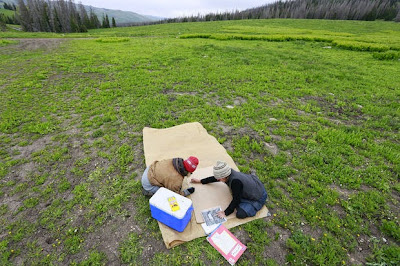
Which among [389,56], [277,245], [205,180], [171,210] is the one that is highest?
[389,56]

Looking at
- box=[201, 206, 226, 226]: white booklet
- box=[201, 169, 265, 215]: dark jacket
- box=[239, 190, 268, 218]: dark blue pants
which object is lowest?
box=[201, 206, 226, 226]: white booklet

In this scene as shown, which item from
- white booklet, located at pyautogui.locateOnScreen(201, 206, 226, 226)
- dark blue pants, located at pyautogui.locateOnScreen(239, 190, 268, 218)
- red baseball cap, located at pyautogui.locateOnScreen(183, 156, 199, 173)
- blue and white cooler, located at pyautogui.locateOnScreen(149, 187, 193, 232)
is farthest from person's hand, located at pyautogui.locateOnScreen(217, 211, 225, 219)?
red baseball cap, located at pyautogui.locateOnScreen(183, 156, 199, 173)

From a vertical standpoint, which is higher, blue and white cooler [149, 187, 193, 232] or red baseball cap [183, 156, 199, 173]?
red baseball cap [183, 156, 199, 173]

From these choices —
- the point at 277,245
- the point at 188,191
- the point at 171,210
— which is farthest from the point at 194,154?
the point at 277,245

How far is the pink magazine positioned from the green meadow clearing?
0.37 feet

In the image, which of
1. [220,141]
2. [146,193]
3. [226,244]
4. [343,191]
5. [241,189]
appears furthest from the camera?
[220,141]

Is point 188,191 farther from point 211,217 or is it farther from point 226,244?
point 226,244

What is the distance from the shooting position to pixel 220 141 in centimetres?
625

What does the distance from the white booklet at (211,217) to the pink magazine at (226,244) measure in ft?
0.52

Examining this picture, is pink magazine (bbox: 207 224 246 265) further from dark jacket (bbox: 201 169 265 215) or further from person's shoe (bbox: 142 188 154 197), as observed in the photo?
person's shoe (bbox: 142 188 154 197)

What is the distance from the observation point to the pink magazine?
3.32m

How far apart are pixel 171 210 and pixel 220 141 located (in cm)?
317

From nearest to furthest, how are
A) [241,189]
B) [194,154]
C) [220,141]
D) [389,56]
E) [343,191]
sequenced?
1. [241,189]
2. [343,191]
3. [194,154]
4. [220,141]
5. [389,56]

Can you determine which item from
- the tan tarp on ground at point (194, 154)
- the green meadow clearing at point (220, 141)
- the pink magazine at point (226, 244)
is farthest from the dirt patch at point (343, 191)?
the pink magazine at point (226, 244)
